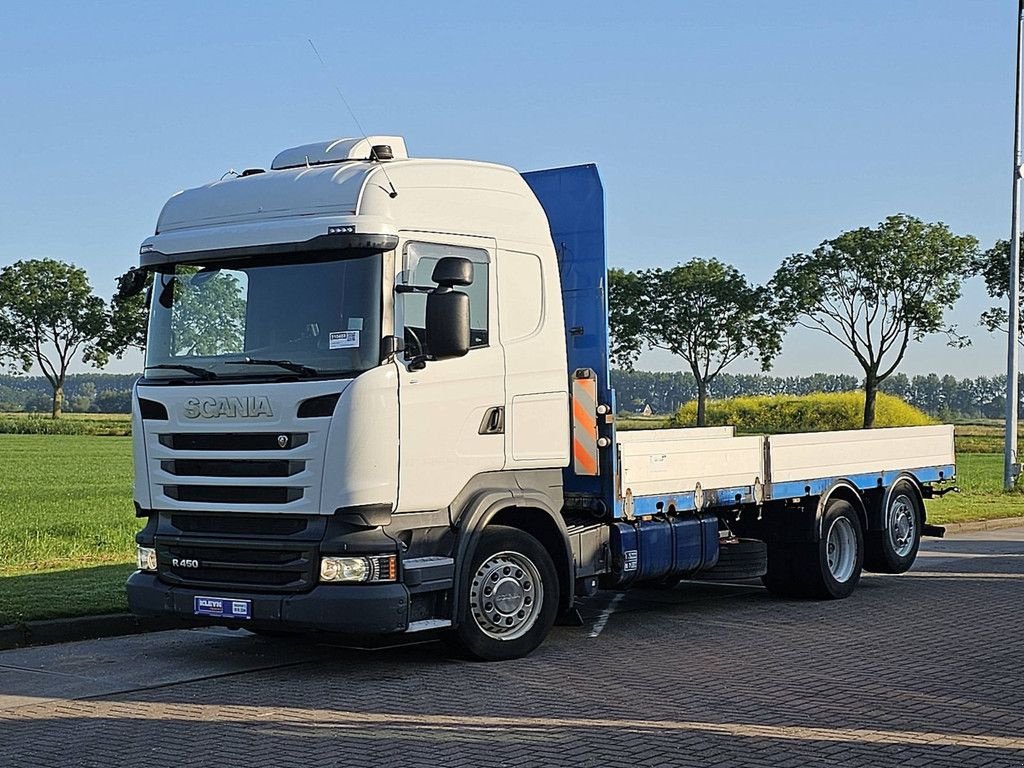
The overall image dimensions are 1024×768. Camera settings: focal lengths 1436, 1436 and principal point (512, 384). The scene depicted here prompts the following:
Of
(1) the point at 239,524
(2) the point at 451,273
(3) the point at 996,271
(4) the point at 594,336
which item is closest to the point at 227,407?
(1) the point at 239,524

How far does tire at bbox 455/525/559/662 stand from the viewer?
31.8 feet

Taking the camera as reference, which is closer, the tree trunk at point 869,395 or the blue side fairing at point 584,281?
the blue side fairing at point 584,281

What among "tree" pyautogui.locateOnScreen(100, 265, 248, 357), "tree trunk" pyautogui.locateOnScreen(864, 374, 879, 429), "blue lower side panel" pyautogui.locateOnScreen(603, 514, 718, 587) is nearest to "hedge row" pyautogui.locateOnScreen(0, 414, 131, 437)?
"tree trunk" pyautogui.locateOnScreen(864, 374, 879, 429)

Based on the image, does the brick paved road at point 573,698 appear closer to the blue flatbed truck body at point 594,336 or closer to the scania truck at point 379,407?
the scania truck at point 379,407

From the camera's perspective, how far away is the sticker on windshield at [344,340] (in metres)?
9.14

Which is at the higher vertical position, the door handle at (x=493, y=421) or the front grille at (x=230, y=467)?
the door handle at (x=493, y=421)

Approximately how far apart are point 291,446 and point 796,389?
73.9 m

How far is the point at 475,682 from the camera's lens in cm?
910

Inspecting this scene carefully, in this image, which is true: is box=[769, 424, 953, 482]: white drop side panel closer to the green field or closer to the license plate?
the license plate

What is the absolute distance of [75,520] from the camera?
21.8m

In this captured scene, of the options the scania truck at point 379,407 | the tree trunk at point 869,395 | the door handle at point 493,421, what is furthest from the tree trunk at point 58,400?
the door handle at point 493,421

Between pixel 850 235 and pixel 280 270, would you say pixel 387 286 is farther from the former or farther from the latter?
pixel 850 235

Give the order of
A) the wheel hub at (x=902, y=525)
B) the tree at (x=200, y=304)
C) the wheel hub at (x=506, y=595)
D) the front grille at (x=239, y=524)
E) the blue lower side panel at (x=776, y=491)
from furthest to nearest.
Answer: the wheel hub at (x=902, y=525) → the blue lower side panel at (x=776, y=491) → the wheel hub at (x=506, y=595) → the tree at (x=200, y=304) → the front grille at (x=239, y=524)

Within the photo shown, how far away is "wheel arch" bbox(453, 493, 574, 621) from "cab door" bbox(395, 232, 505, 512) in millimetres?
241
